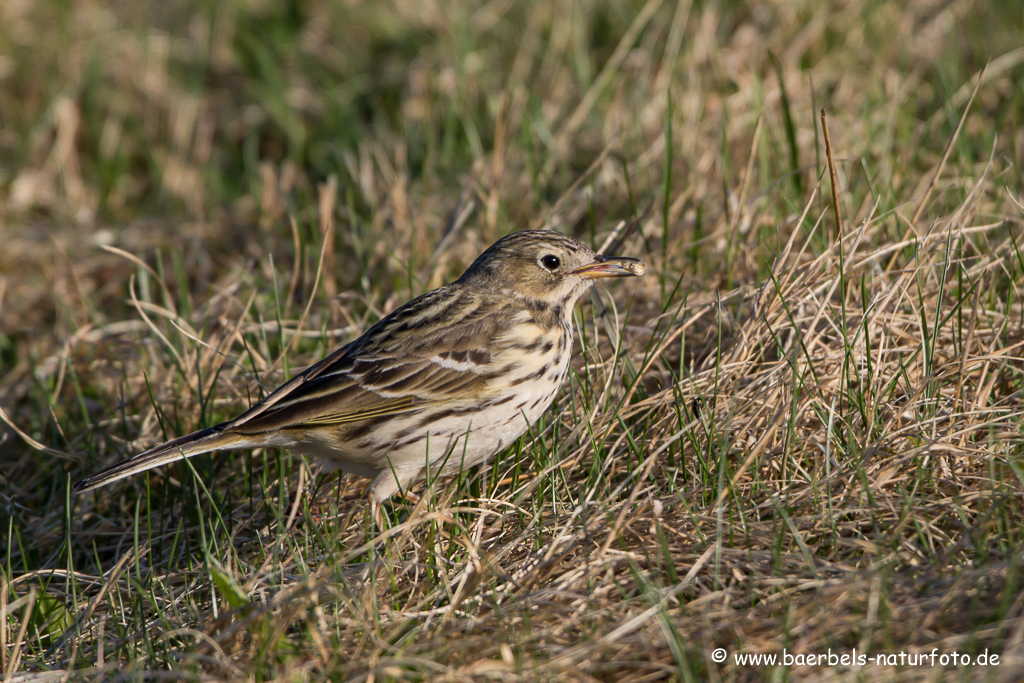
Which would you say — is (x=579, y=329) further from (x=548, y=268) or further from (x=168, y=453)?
(x=168, y=453)

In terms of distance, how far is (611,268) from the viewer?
5.24 m

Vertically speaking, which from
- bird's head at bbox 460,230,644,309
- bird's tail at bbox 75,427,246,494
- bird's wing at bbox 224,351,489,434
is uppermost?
bird's head at bbox 460,230,644,309

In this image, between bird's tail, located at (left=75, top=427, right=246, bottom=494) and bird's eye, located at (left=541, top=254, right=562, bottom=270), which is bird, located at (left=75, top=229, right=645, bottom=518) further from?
bird's eye, located at (left=541, top=254, right=562, bottom=270)

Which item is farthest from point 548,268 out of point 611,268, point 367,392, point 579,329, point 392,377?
point 367,392

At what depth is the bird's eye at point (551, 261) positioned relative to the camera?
5238mm

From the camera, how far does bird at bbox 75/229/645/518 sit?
186 inches

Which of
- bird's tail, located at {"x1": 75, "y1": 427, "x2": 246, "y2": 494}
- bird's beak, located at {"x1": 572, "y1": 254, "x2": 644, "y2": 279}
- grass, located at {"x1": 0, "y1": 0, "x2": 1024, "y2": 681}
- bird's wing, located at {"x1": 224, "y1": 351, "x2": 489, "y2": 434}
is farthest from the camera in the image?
bird's beak, located at {"x1": 572, "y1": 254, "x2": 644, "y2": 279}

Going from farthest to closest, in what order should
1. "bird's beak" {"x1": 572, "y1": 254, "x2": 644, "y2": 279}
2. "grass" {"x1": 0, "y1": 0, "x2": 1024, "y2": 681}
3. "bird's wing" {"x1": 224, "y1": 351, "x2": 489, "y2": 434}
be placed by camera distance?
"bird's beak" {"x1": 572, "y1": 254, "x2": 644, "y2": 279} < "bird's wing" {"x1": 224, "y1": 351, "x2": 489, "y2": 434} < "grass" {"x1": 0, "y1": 0, "x2": 1024, "y2": 681}

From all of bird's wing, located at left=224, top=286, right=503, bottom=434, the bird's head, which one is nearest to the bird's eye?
the bird's head

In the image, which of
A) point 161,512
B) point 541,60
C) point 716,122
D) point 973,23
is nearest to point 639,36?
point 541,60

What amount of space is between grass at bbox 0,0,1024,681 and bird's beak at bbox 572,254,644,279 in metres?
0.31

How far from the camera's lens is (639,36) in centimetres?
881

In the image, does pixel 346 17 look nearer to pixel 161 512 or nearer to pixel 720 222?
pixel 720 222

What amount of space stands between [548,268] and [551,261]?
4 centimetres
